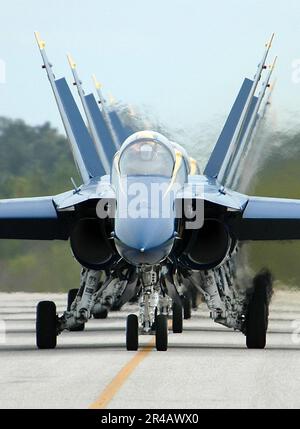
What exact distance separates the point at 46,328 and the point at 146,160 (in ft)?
8.22

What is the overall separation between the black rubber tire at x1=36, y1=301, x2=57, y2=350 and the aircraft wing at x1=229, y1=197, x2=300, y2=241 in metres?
2.55

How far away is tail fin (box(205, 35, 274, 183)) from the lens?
2405 cm

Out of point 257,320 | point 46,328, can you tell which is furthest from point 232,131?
point 46,328

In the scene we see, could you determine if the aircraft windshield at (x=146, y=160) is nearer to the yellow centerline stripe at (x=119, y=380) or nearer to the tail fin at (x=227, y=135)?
the yellow centerline stripe at (x=119, y=380)

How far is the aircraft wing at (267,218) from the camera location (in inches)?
818

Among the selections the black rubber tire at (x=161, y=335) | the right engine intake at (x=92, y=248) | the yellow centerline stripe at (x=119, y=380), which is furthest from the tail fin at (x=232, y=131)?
the yellow centerline stripe at (x=119, y=380)

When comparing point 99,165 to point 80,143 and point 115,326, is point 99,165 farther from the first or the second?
point 115,326

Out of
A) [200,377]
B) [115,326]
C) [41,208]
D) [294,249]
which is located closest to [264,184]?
[294,249]

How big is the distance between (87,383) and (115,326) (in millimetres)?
11996

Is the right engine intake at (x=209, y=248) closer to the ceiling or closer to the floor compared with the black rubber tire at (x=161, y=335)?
closer to the ceiling

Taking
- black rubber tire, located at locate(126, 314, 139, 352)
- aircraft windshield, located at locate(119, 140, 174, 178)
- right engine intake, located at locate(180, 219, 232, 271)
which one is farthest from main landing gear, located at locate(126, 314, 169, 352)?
aircraft windshield, located at locate(119, 140, 174, 178)

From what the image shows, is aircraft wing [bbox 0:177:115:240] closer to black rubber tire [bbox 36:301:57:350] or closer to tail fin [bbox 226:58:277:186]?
black rubber tire [bbox 36:301:57:350]

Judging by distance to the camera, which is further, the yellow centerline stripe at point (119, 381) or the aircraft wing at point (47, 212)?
the aircraft wing at point (47, 212)

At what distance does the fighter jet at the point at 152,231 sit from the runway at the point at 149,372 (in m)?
0.44
